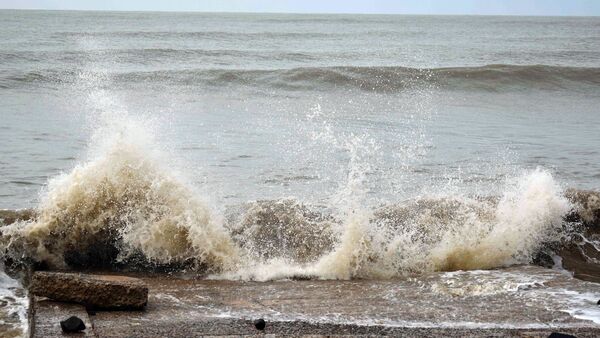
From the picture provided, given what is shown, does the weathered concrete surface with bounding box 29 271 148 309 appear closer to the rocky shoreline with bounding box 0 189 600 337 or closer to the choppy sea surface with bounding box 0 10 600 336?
the rocky shoreline with bounding box 0 189 600 337

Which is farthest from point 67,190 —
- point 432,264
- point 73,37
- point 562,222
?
point 73,37

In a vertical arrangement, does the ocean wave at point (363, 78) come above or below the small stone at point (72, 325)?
above

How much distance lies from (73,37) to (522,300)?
94.0 feet

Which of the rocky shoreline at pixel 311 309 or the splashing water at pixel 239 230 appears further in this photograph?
the splashing water at pixel 239 230

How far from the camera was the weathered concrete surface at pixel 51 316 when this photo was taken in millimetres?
4129

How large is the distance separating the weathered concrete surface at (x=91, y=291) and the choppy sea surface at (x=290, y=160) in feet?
2.43

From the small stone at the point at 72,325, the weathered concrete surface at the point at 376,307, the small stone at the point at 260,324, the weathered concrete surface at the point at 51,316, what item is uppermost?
the small stone at the point at 72,325

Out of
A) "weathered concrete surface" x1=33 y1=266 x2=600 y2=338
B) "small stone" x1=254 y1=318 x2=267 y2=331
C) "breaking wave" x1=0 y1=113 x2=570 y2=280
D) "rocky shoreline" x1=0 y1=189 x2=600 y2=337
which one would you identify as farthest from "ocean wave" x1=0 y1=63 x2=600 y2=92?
"small stone" x1=254 y1=318 x2=267 y2=331

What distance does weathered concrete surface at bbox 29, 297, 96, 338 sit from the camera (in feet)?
13.5

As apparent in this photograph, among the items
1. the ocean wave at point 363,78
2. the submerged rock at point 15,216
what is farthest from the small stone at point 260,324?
the ocean wave at point 363,78

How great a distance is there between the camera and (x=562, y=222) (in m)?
7.24

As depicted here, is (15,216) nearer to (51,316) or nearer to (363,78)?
(51,316)

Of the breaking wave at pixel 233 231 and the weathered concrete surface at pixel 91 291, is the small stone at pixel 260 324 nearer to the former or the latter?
the weathered concrete surface at pixel 91 291

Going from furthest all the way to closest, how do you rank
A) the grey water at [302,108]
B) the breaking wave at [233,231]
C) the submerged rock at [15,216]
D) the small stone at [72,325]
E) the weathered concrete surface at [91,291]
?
1. the grey water at [302,108]
2. the submerged rock at [15,216]
3. the breaking wave at [233,231]
4. the weathered concrete surface at [91,291]
5. the small stone at [72,325]
